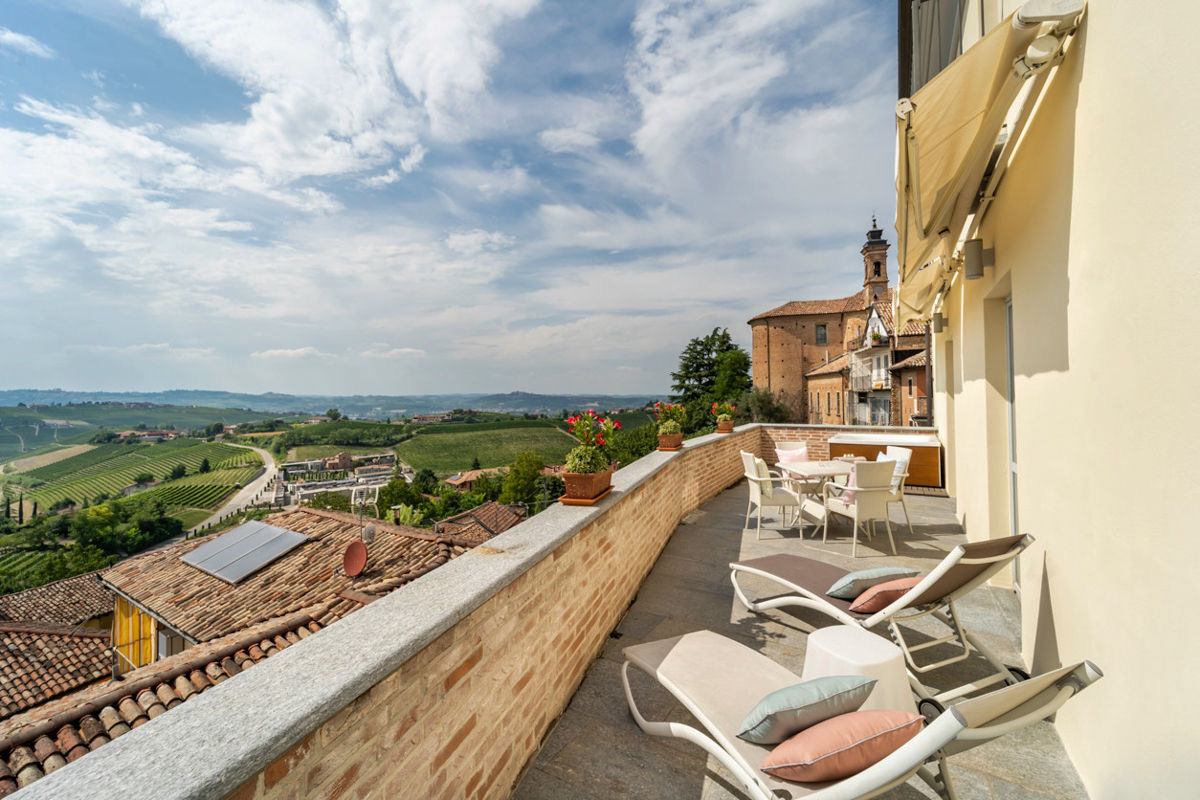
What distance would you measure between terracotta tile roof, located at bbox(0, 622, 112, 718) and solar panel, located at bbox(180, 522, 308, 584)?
3.40m

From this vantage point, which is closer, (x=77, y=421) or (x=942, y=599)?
(x=942, y=599)

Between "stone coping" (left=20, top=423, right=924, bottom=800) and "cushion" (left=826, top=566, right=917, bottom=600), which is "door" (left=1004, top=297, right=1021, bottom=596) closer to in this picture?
"cushion" (left=826, top=566, right=917, bottom=600)

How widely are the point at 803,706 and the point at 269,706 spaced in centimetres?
164

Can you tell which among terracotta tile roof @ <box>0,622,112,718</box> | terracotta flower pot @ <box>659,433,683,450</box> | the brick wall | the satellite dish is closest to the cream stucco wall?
the brick wall

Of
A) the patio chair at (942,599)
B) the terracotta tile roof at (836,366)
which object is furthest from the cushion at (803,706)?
the terracotta tile roof at (836,366)

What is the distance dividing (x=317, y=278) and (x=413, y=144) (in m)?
62.9

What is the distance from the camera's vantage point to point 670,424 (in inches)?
259

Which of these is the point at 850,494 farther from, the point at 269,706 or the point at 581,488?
the point at 269,706

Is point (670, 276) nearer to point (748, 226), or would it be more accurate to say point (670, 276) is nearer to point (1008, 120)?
point (748, 226)

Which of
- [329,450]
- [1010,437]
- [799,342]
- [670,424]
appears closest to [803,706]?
[1010,437]

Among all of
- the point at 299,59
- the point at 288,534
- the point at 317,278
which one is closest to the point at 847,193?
the point at 299,59

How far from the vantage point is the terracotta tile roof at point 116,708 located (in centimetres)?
383

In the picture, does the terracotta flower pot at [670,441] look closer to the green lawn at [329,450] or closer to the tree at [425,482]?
the tree at [425,482]

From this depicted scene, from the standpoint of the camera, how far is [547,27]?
7602 millimetres
